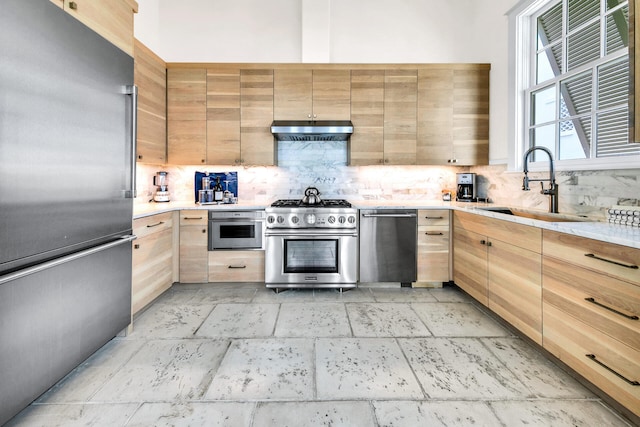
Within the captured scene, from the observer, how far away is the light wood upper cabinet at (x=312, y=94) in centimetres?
355

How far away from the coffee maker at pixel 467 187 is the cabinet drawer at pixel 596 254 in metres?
1.85

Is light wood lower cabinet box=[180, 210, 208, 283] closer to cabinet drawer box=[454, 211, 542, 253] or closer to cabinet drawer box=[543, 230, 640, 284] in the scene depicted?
cabinet drawer box=[454, 211, 542, 253]

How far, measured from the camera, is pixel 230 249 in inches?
132

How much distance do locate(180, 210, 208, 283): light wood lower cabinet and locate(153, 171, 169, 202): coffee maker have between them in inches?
23.0

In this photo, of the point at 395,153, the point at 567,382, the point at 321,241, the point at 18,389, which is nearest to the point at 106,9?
the point at 18,389

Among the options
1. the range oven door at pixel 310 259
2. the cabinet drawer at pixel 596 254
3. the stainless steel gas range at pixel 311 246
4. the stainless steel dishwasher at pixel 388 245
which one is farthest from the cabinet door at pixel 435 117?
the cabinet drawer at pixel 596 254

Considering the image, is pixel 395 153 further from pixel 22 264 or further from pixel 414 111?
pixel 22 264

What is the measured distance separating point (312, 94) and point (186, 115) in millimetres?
1425

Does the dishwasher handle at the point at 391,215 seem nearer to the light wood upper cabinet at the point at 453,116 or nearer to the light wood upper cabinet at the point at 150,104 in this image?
the light wood upper cabinet at the point at 453,116

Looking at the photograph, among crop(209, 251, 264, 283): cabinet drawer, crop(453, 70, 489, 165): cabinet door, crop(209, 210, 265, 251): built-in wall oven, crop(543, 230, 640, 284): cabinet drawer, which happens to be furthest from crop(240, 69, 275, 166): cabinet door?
crop(543, 230, 640, 284): cabinet drawer

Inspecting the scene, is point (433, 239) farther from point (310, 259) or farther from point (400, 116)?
point (400, 116)

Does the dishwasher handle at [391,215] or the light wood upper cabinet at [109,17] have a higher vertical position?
the light wood upper cabinet at [109,17]

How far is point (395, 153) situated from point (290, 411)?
9.27 ft

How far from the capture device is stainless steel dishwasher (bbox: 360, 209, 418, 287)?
329 centimetres
